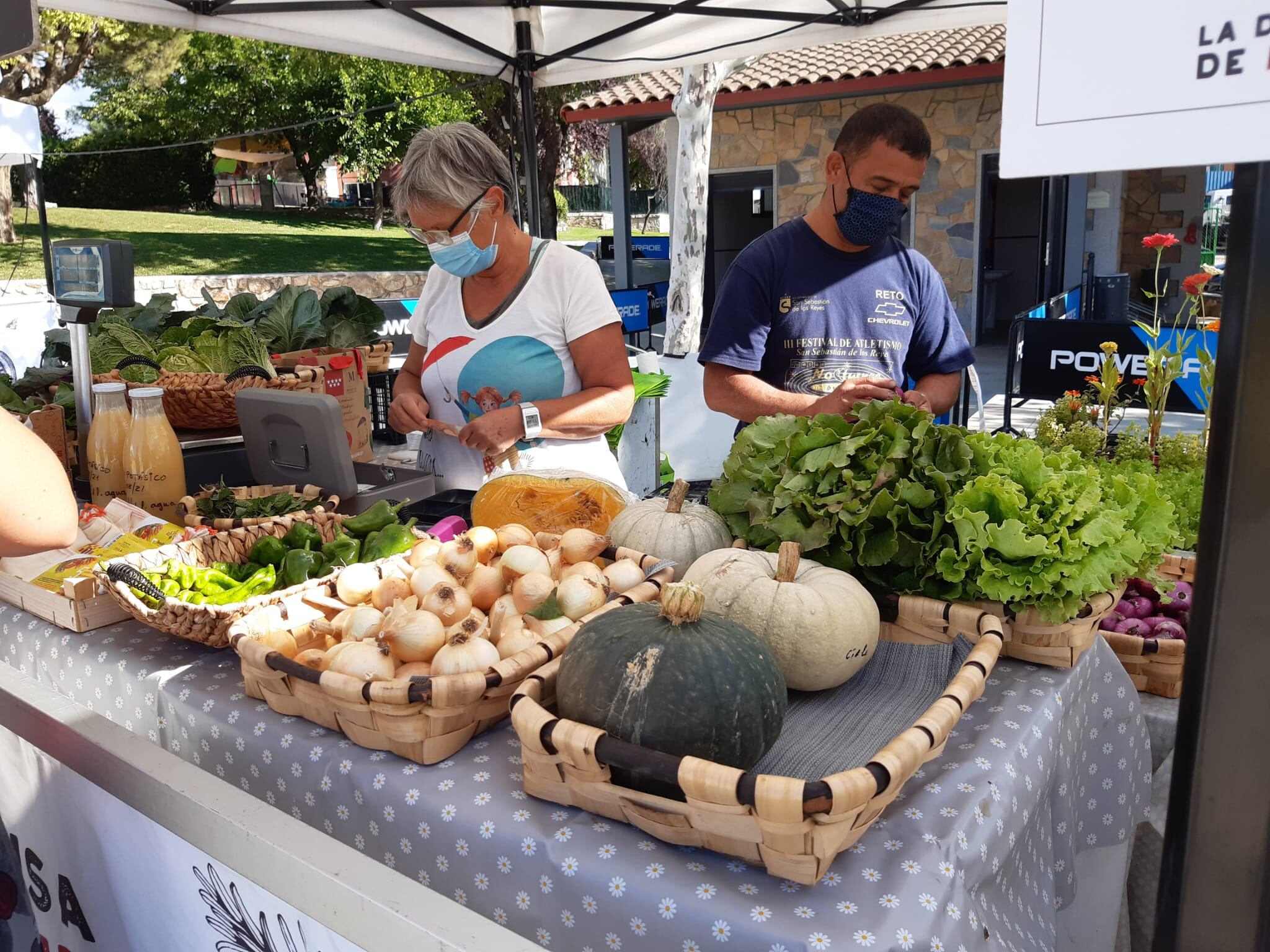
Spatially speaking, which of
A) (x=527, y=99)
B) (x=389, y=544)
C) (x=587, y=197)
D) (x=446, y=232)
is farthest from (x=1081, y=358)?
(x=587, y=197)

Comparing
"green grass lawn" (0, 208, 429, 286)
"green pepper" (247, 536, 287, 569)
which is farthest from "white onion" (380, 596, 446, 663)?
"green grass lawn" (0, 208, 429, 286)

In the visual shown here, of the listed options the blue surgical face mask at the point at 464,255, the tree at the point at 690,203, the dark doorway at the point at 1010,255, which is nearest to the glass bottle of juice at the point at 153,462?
the blue surgical face mask at the point at 464,255

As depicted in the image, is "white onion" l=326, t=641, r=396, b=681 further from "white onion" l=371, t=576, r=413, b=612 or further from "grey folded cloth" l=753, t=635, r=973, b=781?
"grey folded cloth" l=753, t=635, r=973, b=781

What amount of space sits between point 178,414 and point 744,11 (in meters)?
3.47

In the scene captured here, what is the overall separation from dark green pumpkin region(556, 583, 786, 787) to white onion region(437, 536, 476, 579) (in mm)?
455

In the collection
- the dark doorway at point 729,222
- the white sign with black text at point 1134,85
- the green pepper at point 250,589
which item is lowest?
the green pepper at point 250,589

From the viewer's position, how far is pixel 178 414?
3205mm

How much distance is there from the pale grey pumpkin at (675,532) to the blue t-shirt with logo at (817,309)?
1.24m

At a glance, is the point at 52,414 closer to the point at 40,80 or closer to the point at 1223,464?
the point at 1223,464

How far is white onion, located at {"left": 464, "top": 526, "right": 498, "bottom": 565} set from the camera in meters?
1.82

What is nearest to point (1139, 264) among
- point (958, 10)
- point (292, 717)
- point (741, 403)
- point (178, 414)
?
point (958, 10)

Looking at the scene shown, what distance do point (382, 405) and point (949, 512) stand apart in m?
7.40

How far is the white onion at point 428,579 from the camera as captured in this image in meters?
1.65

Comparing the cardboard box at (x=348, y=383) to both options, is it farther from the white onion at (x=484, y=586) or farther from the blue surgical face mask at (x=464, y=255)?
the white onion at (x=484, y=586)
